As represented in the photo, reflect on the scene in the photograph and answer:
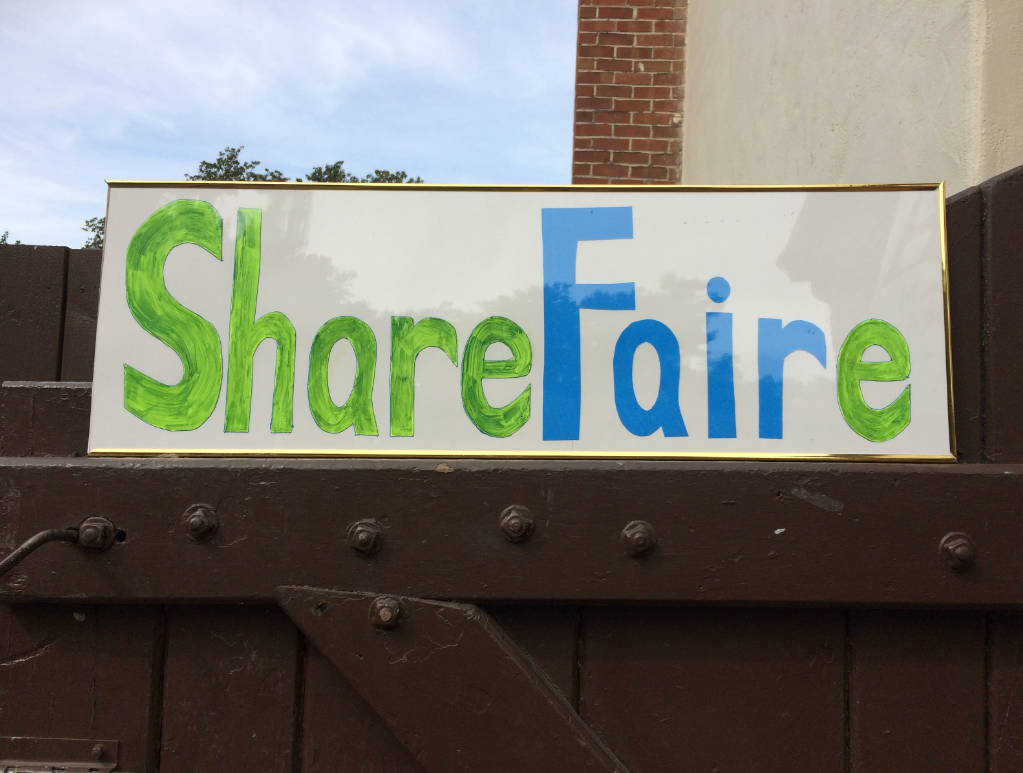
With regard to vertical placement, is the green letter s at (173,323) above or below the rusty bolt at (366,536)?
above

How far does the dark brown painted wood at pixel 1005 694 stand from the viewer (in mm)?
1118

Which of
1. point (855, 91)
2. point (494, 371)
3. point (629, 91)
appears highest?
point (629, 91)

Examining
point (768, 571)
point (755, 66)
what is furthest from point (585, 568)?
point (755, 66)

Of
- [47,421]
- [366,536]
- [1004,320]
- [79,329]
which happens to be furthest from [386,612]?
[1004,320]

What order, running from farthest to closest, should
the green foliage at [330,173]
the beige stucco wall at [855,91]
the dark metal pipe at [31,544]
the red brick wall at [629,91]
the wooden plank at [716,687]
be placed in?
the green foliage at [330,173] → the red brick wall at [629,91] → the beige stucco wall at [855,91] → the wooden plank at [716,687] → the dark metal pipe at [31,544]

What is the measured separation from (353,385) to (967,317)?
3.56ft

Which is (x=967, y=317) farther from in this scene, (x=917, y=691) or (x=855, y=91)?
(x=855, y=91)

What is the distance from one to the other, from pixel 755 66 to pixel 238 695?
284 cm

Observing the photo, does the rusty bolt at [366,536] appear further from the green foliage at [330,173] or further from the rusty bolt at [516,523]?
the green foliage at [330,173]

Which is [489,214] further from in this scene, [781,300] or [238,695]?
[238,695]

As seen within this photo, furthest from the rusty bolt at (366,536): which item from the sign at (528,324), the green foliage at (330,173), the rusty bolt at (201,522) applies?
the green foliage at (330,173)

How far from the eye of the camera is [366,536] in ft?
3.53

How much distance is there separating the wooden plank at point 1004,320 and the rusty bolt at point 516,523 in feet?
2.65

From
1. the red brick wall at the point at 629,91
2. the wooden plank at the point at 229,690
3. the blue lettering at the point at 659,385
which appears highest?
the red brick wall at the point at 629,91
